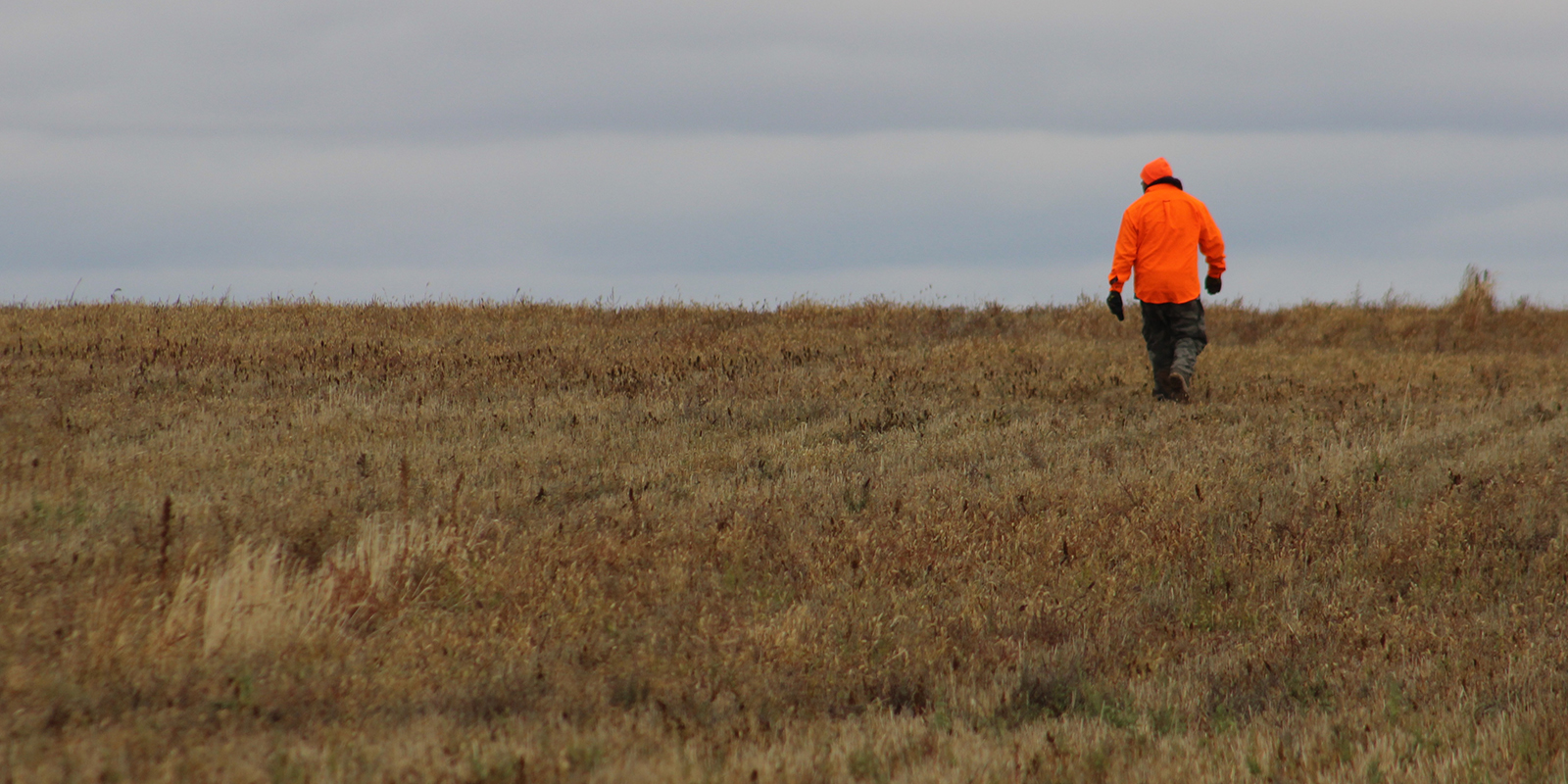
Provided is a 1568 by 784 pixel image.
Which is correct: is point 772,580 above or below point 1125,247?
below

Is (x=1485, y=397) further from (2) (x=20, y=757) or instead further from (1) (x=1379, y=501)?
(2) (x=20, y=757)

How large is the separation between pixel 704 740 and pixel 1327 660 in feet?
8.90

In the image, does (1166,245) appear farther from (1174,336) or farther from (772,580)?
(772,580)

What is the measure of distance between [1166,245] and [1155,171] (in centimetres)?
85

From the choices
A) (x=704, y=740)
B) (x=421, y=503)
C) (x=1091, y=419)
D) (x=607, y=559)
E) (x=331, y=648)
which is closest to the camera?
(x=704, y=740)

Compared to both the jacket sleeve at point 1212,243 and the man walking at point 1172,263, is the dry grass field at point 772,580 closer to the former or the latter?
the man walking at point 1172,263

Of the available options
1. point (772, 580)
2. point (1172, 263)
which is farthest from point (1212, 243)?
point (772, 580)

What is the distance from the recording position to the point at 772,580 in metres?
5.49

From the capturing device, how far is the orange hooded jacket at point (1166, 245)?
414 inches

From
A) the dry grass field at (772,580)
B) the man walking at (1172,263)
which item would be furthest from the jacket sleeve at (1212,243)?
the dry grass field at (772,580)

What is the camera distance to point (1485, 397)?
424 inches

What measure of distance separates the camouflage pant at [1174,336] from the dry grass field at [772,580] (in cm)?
40

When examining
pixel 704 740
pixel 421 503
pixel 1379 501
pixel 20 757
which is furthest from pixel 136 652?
pixel 1379 501

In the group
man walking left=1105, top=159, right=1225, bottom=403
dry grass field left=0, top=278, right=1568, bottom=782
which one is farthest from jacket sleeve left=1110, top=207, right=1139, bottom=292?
dry grass field left=0, top=278, right=1568, bottom=782
